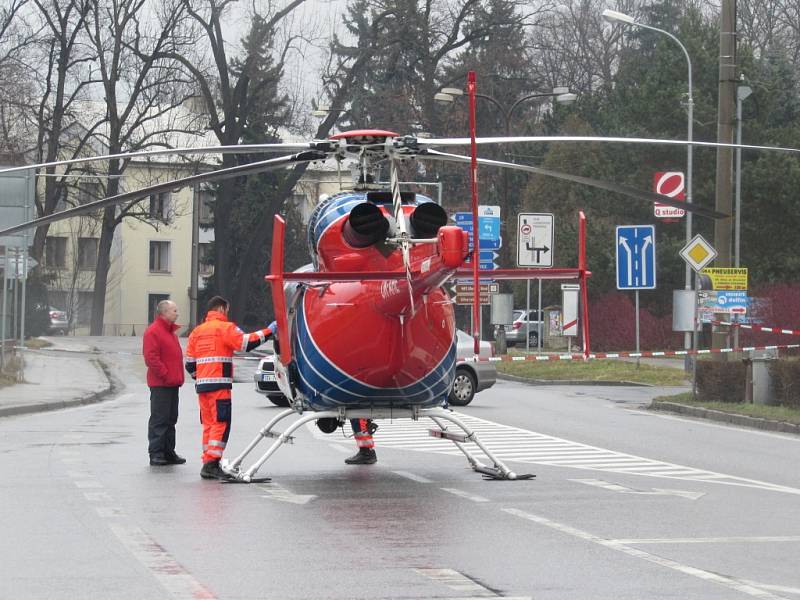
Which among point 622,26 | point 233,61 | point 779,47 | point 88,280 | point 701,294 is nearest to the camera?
point 701,294

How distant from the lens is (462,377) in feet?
90.3

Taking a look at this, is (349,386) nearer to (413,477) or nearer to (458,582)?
(413,477)

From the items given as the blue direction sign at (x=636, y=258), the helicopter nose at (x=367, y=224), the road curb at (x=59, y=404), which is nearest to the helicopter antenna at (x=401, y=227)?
the helicopter nose at (x=367, y=224)

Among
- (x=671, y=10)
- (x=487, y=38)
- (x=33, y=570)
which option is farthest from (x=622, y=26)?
(x=33, y=570)

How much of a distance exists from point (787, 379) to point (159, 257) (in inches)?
2909

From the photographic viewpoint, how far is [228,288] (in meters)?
63.5

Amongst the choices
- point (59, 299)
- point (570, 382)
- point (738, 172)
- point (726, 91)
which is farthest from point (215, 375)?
point (59, 299)

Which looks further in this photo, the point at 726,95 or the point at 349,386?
the point at 726,95

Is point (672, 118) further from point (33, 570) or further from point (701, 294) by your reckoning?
point (33, 570)

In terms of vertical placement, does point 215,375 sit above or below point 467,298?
below

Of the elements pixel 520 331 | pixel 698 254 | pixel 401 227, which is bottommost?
pixel 520 331

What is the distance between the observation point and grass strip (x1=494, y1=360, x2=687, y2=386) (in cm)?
3441

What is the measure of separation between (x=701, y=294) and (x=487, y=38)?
3720 cm

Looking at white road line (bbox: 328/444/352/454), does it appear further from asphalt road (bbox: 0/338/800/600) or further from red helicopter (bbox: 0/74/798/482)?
red helicopter (bbox: 0/74/798/482)
